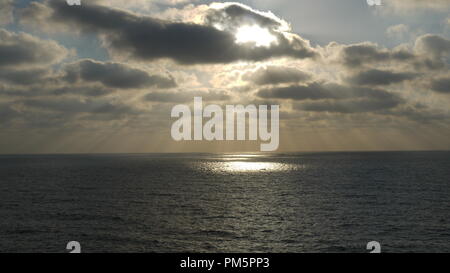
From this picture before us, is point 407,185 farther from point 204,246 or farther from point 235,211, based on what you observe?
point 204,246

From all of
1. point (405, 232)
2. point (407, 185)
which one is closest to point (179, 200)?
point (405, 232)

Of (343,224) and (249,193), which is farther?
(249,193)

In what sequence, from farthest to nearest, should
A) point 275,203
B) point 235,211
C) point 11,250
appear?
point 275,203, point 235,211, point 11,250

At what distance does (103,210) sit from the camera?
6162 centimetres

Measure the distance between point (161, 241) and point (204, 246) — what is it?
18.7 ft

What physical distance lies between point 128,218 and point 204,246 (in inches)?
762

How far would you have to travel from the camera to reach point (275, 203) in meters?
69.9

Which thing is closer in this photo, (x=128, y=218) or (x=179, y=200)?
(x=128, y=218)

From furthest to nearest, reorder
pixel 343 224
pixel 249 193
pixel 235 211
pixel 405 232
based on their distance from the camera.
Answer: pixel 249 193 → pixel 235 211 → pixel 343 224 → pixel 405 232

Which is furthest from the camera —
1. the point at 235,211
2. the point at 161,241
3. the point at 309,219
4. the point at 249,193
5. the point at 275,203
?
the point at 249,193

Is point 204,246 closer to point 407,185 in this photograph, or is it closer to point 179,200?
point 179,200
